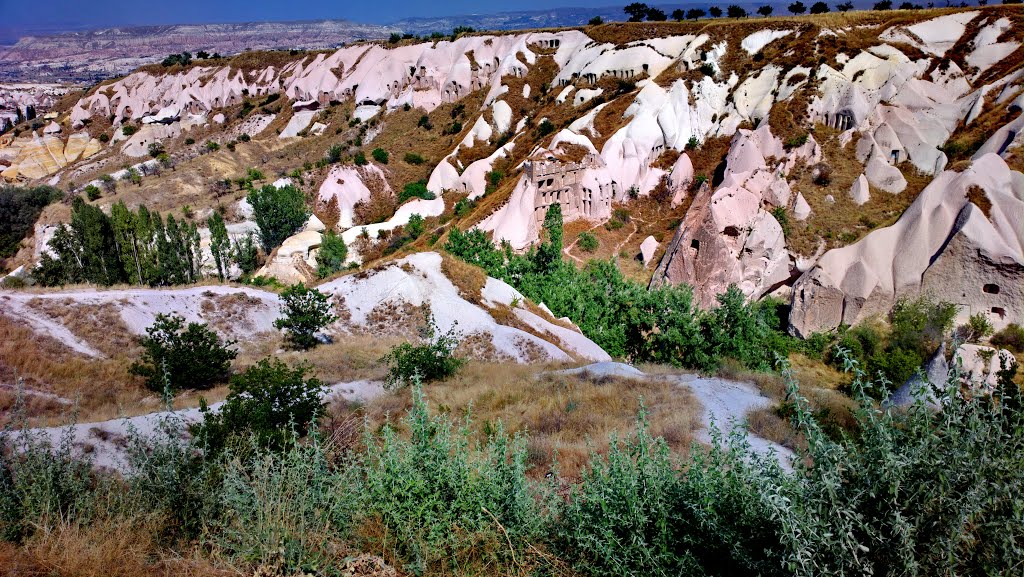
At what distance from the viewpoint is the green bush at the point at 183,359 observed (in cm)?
1170

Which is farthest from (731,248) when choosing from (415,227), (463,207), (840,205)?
(415,227)

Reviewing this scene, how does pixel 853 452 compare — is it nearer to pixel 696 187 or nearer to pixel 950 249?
pixel 950 249

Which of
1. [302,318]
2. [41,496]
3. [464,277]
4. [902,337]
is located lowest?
[902,337]

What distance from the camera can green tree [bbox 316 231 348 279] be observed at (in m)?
30.7

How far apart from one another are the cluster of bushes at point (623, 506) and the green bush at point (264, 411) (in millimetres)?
1087

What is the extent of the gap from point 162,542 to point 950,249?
23491mm

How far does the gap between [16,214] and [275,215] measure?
2217 cm

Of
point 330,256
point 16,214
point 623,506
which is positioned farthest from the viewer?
point 16,214

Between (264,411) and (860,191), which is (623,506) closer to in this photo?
(264,411)

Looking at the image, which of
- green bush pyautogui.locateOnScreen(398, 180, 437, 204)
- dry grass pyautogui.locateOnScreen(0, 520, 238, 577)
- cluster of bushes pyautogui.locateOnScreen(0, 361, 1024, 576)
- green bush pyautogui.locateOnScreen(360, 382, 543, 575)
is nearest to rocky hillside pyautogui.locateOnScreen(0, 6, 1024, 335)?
green bush pyautogui.locateOnScreen(398, 180, 437, 204)

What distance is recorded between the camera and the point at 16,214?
129ft

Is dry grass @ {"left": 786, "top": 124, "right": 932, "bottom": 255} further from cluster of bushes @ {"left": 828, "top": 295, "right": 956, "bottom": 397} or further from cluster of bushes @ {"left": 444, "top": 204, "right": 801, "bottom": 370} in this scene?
cluster of bushes @ {"left": 828, "top": 295, "right": 956, "bottom": 397}

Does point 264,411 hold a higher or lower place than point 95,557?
lower

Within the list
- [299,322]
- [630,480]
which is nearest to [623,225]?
[299,322]
